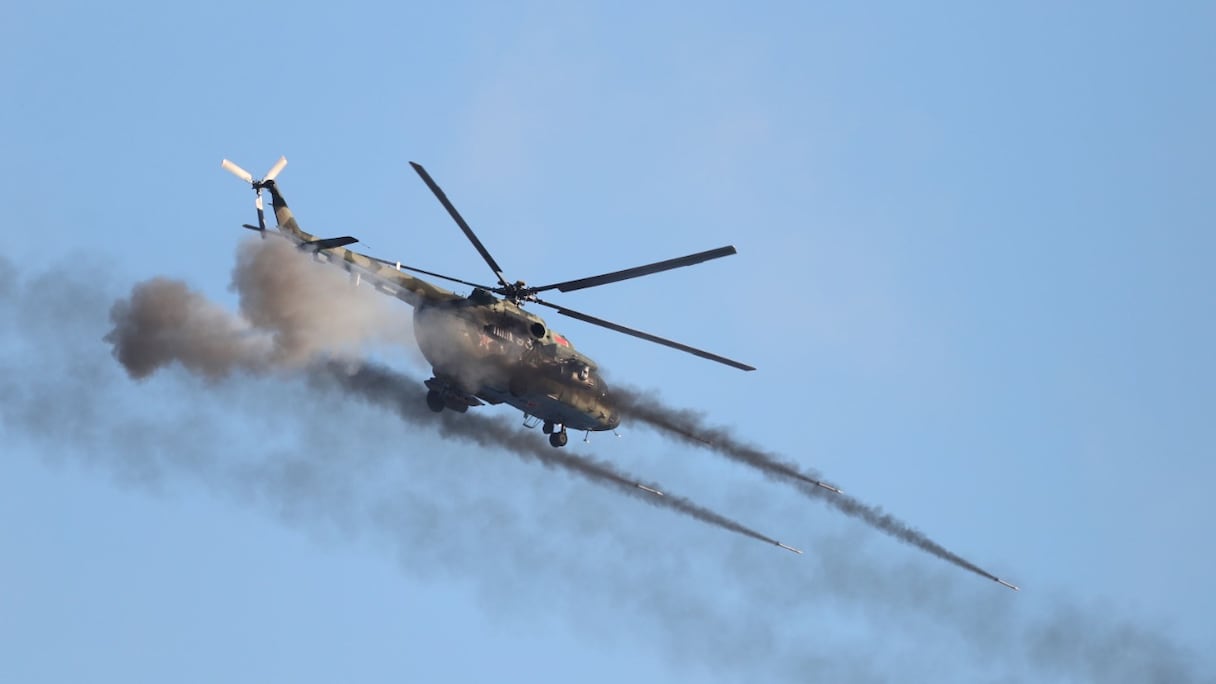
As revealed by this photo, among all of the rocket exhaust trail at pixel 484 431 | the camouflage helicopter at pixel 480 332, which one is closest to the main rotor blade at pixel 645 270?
the camouflage helicopter at pixel 480 332

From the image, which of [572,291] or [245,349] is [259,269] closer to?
[245,349]

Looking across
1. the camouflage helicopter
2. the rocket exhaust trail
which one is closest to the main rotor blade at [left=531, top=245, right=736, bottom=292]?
the camouflage helicopter

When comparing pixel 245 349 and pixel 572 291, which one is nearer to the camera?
pixel 572 291

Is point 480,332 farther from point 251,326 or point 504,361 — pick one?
point 251,326

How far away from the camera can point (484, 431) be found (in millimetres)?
69438

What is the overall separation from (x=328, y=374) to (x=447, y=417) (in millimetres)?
3806

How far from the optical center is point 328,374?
219 feet

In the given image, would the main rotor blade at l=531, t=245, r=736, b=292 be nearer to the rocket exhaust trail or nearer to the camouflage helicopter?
the camouflage helicopter

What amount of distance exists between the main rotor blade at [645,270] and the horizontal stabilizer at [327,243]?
5.50 m

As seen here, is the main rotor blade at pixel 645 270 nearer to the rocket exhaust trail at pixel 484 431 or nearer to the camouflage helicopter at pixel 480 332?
the camouflage helicopter at pixel 480 332

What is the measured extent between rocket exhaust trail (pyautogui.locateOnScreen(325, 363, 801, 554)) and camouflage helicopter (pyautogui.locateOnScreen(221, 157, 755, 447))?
3.57 m

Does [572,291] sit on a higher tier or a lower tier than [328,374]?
higher

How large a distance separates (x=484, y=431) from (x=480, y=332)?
8606mm

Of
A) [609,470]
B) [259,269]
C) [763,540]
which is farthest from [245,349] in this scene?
[763,540]
